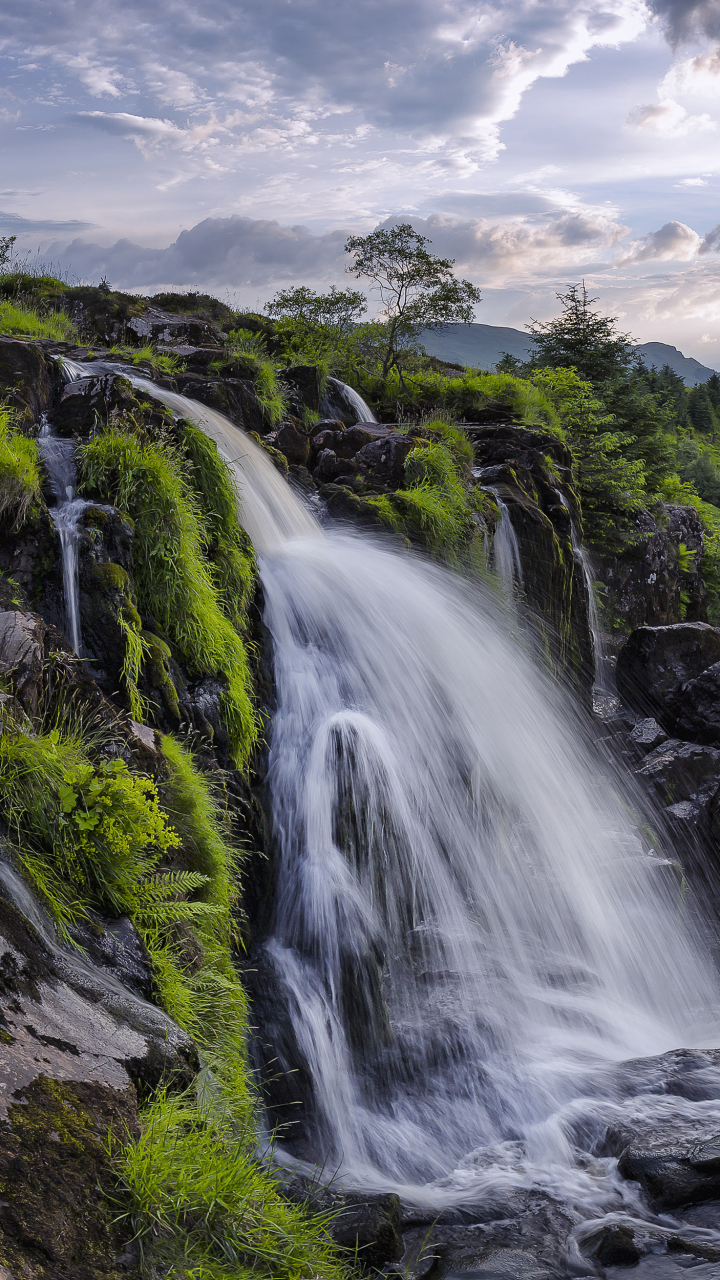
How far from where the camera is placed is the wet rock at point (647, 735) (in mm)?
12648

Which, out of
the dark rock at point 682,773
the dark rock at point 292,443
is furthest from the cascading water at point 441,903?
the dark rock at point 292,443

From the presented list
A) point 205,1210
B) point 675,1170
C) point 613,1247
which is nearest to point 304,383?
point 675,1170

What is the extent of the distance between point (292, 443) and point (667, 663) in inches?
317

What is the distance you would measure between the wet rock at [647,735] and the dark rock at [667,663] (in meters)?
0.34

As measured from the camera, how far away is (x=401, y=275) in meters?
19.0

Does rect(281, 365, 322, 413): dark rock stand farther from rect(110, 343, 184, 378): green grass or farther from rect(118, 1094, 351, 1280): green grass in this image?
rect(118, 1094, 351, 1280): green grass

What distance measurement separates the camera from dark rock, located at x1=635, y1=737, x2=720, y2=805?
11.4 metres

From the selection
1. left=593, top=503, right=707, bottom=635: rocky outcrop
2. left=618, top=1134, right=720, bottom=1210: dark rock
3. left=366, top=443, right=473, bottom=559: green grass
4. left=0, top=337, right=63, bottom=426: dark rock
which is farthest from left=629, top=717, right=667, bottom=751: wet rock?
left=0, top=337, right=63, bottom=426: dark rock

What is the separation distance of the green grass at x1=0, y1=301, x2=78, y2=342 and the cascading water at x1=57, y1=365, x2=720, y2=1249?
3893 millimetres

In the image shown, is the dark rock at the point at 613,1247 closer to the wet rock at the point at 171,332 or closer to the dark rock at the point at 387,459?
the dark rock at the point at 387,459

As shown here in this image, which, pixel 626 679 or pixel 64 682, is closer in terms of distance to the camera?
pixel 64 682

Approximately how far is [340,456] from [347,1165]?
10658 millimetres

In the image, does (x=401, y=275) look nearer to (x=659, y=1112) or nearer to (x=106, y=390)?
(x=106, y=390)

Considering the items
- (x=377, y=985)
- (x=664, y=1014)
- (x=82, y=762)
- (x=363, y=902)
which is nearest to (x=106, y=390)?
(x=82, y=762)
